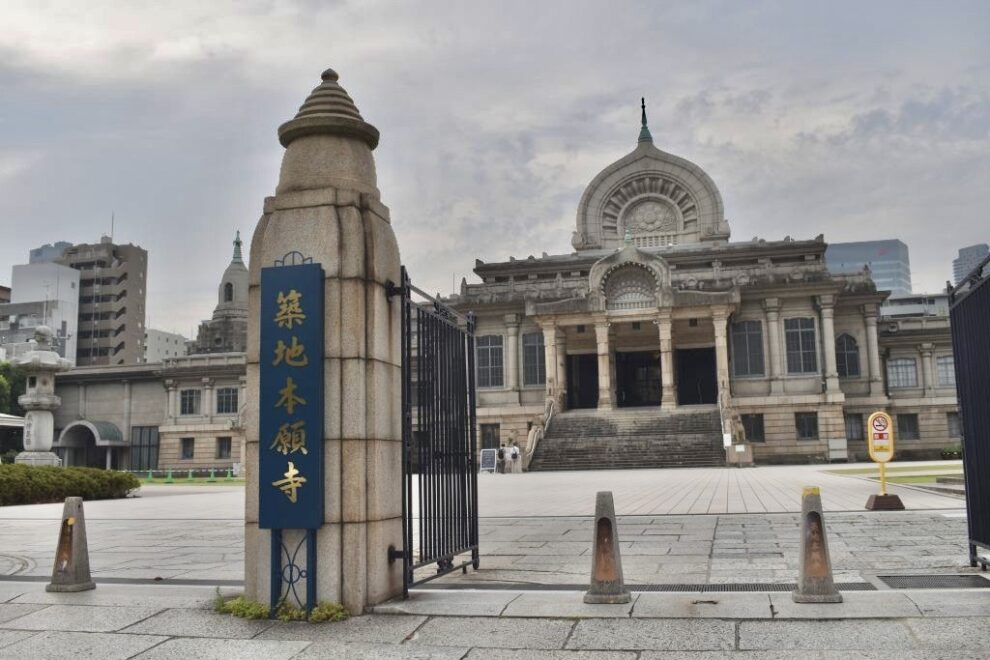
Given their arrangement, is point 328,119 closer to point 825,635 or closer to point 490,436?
point 825,635

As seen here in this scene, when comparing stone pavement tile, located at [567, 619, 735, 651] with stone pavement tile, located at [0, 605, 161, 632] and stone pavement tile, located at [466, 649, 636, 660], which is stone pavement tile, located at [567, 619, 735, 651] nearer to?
stone pavement tile, located at [466, 649, 636, 660]

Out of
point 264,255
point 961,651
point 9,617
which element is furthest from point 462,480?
point 961,651

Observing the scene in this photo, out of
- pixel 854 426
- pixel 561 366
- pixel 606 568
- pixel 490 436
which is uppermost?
pixel 561 366

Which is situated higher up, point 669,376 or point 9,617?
point 669,376

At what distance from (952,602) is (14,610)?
791cm

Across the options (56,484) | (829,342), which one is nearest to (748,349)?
(829,342)

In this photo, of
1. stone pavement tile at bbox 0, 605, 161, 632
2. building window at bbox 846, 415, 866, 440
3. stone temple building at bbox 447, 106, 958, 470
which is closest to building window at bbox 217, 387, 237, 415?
stone temple building at bbox 447, 106, 958, 470

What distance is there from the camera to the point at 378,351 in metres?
8.19

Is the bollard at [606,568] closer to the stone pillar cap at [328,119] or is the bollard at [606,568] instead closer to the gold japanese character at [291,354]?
the gold japanese character at [291,354]

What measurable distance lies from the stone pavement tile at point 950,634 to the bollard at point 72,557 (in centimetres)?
739

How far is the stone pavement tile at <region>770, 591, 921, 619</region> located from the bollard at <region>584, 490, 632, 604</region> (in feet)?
4.16

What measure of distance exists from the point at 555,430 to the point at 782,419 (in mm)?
12726

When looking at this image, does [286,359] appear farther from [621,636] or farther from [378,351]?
[621,636]

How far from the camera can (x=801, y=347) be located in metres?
49.9
